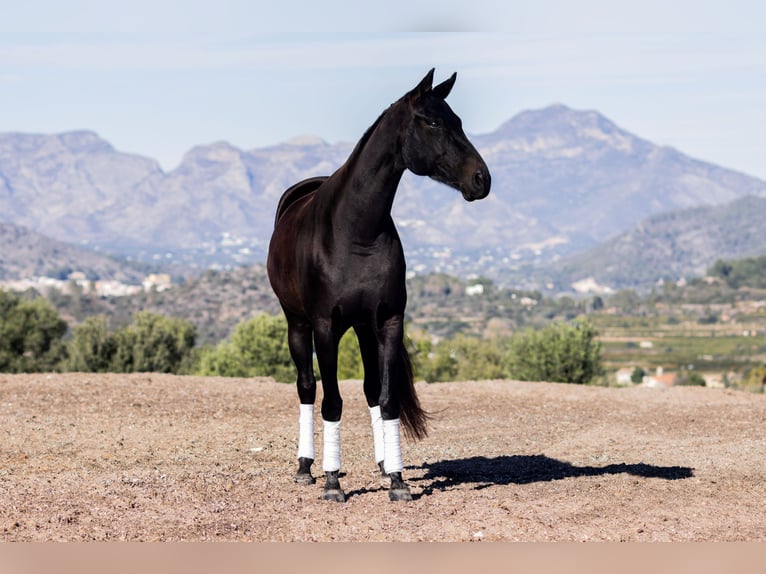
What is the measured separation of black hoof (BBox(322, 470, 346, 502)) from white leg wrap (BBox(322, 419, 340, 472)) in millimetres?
62

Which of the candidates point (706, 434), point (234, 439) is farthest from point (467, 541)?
point (706, 434)

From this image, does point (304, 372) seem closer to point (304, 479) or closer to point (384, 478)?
point (304, 479)

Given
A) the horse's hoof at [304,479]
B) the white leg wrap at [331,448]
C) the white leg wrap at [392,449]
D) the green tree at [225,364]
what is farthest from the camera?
the green tree at [225,364]

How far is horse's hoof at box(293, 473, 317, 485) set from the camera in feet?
34.9

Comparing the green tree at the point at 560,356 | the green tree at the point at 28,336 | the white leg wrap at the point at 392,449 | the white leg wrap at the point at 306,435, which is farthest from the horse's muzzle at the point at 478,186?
the green tree at the point at 28,336

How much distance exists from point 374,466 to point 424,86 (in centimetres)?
495

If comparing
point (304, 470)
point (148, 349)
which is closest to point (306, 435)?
point (304, 470)

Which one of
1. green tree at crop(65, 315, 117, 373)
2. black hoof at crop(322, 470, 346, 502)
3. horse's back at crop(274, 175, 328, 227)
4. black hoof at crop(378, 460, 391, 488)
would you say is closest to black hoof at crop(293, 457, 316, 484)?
black hoof at crop(378, 460, 391, 488)

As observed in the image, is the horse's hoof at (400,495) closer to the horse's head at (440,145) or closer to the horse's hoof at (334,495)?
the horse's hoof at (334,495)

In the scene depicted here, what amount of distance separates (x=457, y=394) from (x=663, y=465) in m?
7.17

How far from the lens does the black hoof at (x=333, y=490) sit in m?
9.59

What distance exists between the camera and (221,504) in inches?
359

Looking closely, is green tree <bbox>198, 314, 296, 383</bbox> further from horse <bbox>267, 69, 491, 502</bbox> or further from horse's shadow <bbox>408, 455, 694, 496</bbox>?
horse <bbox>267, 69, 491, 502</bbox>

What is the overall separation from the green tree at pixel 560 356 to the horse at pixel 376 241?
83.6 feet
